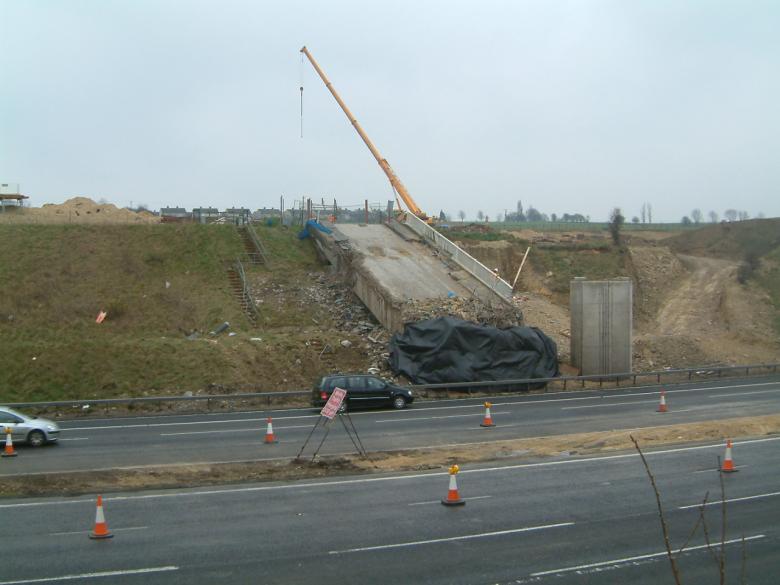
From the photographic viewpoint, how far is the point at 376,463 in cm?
1869

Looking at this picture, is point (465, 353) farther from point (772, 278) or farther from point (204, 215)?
point (772, 278)

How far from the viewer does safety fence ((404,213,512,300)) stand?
132 ft

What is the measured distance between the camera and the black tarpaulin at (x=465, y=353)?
32.8 m

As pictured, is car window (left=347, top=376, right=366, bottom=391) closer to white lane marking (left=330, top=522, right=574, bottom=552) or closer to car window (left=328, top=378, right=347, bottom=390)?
car window (left=328, top=378, right=347, bottom=390)

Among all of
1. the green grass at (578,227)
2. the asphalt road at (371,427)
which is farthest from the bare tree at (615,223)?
the asphalt road at (371,427)

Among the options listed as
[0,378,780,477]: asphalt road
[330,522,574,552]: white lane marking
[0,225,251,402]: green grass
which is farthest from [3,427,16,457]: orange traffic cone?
[330,522,574,552]: white lane marking

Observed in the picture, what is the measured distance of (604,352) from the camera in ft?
123

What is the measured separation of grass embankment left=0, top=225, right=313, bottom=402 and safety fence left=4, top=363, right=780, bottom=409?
136 cm

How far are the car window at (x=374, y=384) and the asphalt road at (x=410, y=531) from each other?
11.4 m

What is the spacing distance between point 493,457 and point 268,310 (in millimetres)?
21112

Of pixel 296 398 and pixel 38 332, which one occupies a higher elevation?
pixel 38 332

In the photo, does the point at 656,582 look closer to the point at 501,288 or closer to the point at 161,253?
the point at 501,288

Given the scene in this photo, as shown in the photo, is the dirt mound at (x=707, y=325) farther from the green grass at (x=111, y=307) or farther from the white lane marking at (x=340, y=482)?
the green grass at (x=111, y=307)

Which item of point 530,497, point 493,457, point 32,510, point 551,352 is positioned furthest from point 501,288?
point 32,510
